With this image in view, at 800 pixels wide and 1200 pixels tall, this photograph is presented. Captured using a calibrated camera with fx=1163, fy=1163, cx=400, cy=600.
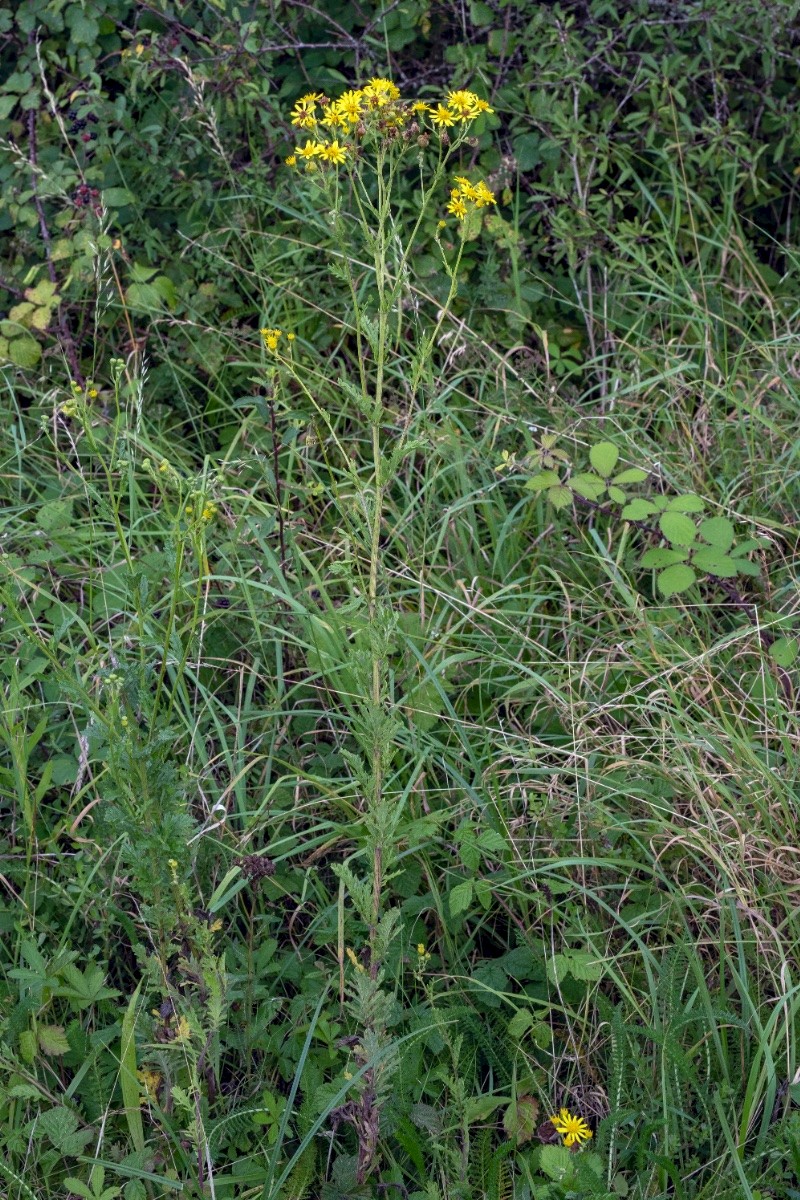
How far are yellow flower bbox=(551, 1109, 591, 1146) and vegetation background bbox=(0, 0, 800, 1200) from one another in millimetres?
39

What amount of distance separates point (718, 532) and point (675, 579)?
0.16 metres

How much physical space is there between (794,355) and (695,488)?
569 mm

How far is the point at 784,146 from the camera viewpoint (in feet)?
11.4

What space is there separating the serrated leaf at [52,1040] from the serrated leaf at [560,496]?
1.44 m

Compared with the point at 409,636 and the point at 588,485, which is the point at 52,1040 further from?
the point at 588,485

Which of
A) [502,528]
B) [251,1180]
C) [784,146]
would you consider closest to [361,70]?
[784,146]

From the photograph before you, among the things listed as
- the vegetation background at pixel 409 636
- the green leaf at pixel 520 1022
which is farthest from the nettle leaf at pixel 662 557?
the green leaf at pixel 520 1022

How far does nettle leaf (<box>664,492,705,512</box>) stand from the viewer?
2531 mm

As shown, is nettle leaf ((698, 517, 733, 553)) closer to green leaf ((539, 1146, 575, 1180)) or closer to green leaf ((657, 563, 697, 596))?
green leaf ((657, 563, 697, 596))

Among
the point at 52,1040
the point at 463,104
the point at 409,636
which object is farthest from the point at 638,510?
the point at 52,1040

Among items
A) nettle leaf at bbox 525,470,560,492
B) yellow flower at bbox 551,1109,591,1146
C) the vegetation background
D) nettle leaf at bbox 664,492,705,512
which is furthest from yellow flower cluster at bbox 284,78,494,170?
yellow flower at bbox 551,1109,591,1146

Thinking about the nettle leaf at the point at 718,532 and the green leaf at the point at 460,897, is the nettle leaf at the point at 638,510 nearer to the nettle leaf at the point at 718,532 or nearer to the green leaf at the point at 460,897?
the nettle leaf at the point at 718,532

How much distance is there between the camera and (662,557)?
2.51 metres

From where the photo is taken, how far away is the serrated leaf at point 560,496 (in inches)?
100
